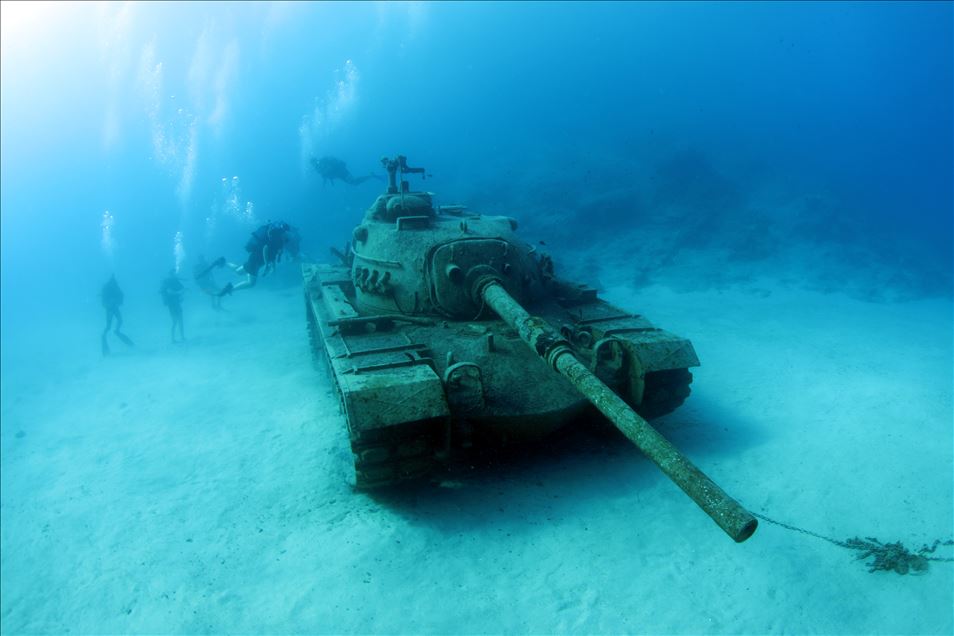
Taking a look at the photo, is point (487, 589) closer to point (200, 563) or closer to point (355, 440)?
point (355, 440)

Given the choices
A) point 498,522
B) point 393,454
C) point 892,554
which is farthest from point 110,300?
point 892,554

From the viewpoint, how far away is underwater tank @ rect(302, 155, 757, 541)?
4.81 metres

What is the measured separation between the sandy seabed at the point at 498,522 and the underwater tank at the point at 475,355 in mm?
770

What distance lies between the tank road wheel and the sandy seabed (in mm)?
698

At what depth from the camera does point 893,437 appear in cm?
689

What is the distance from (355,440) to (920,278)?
2459cm

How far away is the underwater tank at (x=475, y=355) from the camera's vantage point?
15.8 ft

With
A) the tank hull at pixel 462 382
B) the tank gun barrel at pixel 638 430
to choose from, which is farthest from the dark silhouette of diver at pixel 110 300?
the tank gun barrel at pixel 638 430

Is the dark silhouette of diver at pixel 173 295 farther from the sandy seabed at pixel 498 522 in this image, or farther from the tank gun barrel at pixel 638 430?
the tank gun barrel at pixel 638 430

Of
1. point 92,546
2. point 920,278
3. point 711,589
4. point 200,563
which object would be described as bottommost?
point 92,546

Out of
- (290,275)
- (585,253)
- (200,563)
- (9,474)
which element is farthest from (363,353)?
(290,275)

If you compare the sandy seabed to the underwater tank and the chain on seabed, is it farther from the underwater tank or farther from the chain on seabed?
the underwater tank

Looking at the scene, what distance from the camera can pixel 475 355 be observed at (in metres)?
6.20

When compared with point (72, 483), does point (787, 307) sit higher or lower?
higher
